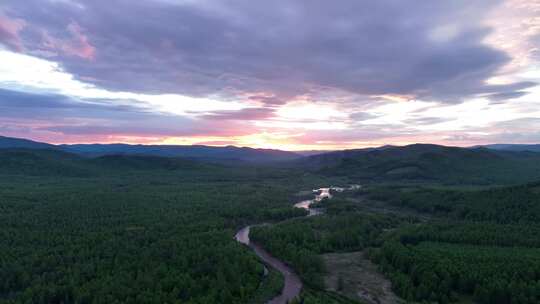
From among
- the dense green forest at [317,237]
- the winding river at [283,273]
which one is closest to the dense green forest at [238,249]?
the dense green forest at [317,237]

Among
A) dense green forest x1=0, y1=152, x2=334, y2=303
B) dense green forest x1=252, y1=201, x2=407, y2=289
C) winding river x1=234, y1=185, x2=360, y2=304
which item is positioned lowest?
winding river x1=234, y1=185, x2=360, y2=304

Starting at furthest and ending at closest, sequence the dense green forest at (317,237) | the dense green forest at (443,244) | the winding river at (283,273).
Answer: the dense green forest at (317,237) < the winding river at (283,273) < the dense green forest at (443,244)

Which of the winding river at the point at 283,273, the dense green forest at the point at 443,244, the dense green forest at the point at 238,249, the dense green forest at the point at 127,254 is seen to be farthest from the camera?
the winding river at the point at 283,273

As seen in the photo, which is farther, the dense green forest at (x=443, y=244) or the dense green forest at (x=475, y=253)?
the dense green forest at (x=443, y=244)

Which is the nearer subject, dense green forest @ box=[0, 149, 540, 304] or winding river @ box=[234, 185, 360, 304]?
dense green forest @ box=[0, 149, 540, 304]

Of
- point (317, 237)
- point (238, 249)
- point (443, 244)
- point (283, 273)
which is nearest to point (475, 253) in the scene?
point (443, 244)

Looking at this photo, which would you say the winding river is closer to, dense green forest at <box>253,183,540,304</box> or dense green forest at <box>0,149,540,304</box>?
dense green forest at <box>0,149,540,304</box>

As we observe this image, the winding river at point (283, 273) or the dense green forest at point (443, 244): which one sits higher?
the dense green forest at point (443, 244)

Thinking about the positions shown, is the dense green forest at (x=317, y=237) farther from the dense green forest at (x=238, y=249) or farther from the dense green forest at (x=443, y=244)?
the dense green forest at (x=238, y=249)

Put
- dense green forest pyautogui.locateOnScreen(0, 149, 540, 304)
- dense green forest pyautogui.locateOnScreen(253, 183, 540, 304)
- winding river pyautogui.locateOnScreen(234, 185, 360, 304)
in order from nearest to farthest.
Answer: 1. dense green forest pyautogui.locateOnScreen(0, 149, 540, 304)
2. dense green forest pyautogui.locateOnScreen(253, 183, 540, 304)
3. winding river pyautogui.locateOnScreen(234, 185, 360, 304)

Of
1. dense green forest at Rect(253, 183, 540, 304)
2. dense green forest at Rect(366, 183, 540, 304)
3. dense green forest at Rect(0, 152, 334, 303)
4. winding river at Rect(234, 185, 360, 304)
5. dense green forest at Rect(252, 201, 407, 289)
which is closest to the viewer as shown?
dense green forest at Rect(0, 152, 334, 303)

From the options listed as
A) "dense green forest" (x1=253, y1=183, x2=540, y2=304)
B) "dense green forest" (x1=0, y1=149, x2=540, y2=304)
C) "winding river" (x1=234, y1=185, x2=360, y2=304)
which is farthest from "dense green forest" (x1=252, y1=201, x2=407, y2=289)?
"winding river" (x1=234, y1=185, x2=360, y2=304)

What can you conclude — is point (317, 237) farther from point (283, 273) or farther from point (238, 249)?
point (238, 249)
